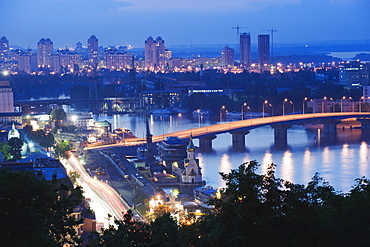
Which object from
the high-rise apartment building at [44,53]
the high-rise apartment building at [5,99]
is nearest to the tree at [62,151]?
the high-rise apartment building at [5,99]

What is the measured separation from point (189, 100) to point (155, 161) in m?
9.87

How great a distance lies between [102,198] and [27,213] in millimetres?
3745

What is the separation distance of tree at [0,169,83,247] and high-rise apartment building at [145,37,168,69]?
37.7m

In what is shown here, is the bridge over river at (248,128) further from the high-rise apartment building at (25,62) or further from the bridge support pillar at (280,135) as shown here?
the high-rise apartment building at (25,62)

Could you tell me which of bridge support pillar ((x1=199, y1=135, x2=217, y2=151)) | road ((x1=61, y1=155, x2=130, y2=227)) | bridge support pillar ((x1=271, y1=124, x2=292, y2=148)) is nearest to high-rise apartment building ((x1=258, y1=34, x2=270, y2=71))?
bridge support pillar ((x1=271, y1=124, x2=292, y2=148))

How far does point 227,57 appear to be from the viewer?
136 ft

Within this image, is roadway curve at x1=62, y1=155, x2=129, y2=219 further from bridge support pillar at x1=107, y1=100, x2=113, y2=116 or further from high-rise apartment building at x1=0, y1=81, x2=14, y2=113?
bridge support pillar at x1=107, y1=100, x2=113, y2=116

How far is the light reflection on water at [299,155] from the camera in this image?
8297 millimetres

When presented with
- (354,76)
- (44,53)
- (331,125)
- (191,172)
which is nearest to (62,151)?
(191,172)

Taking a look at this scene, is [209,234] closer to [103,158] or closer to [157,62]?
[103,158]

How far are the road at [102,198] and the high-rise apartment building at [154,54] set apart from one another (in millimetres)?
33306

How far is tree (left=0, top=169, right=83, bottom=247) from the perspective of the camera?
3051 millimetres

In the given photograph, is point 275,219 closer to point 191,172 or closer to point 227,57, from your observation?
point 191,172

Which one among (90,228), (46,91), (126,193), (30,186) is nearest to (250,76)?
(46,91)
